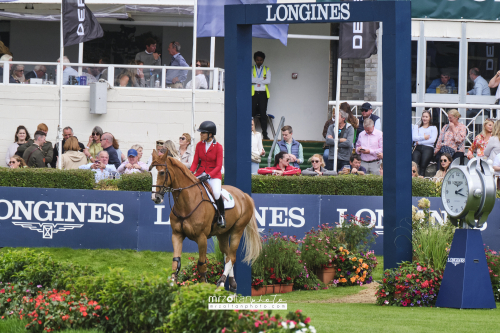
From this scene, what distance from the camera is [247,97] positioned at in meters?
10.9

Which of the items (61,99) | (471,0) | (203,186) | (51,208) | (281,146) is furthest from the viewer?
(471,0)

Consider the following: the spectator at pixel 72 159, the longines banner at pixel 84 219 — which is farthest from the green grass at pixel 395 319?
the spectator at pixel 72 159

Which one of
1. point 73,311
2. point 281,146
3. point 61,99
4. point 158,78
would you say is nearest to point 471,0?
point 281,146

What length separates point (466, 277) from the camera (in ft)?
31.1

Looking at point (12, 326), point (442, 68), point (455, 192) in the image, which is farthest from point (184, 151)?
point (12, 326)

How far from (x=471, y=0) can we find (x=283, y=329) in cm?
1786

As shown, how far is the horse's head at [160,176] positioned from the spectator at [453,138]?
29.4ft

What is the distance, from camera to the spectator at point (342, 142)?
1706 cm

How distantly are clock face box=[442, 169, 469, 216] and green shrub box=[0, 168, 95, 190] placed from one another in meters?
7.84

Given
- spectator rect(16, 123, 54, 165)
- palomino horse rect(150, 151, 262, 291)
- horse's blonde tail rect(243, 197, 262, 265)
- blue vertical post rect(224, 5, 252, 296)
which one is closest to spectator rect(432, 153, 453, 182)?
horse's blonde tail rect(243, 197, 262, 265)

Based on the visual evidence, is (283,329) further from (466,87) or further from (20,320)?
(466,87)

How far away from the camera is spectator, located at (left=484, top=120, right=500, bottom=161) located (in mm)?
15641

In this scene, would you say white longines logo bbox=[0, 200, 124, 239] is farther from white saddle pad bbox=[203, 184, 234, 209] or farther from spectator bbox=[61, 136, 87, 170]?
white saddle pad bbox=[203, 184, 234, 209]

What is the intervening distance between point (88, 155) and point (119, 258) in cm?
446
